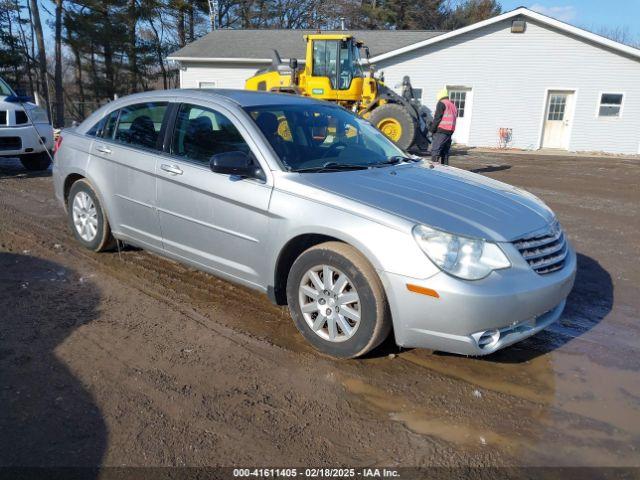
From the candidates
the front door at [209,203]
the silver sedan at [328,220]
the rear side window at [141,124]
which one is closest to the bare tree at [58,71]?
the rear side window at [141,124]

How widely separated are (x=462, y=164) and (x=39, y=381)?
1367 cm

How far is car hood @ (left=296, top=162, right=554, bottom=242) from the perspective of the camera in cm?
331

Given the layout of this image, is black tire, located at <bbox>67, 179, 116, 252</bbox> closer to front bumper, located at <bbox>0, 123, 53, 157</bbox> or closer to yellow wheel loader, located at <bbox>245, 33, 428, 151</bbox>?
front bumper, located at <bbox>0, 123, 53, 157</bbox>

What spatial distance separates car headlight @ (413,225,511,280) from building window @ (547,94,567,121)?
65.3ft

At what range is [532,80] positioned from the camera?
2053 centimetres

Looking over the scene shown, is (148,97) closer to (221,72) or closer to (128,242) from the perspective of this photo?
(128,242)

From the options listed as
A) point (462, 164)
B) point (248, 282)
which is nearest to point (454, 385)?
point (248, 282)

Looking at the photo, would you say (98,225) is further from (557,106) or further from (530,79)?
(557,106)

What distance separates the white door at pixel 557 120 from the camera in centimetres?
2059

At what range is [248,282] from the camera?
160 inches

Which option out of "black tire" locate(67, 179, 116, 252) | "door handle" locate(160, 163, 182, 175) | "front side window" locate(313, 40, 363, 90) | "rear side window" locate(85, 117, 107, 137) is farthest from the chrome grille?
"front side window" locate(313, 40, 363, 90)

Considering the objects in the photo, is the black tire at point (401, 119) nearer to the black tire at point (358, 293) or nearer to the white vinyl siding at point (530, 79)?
the white vinyl siding at point (530, 79)

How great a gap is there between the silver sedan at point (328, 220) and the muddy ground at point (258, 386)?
325 millimetres

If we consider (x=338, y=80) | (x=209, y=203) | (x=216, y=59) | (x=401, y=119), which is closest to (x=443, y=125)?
(x=401, y=119)
